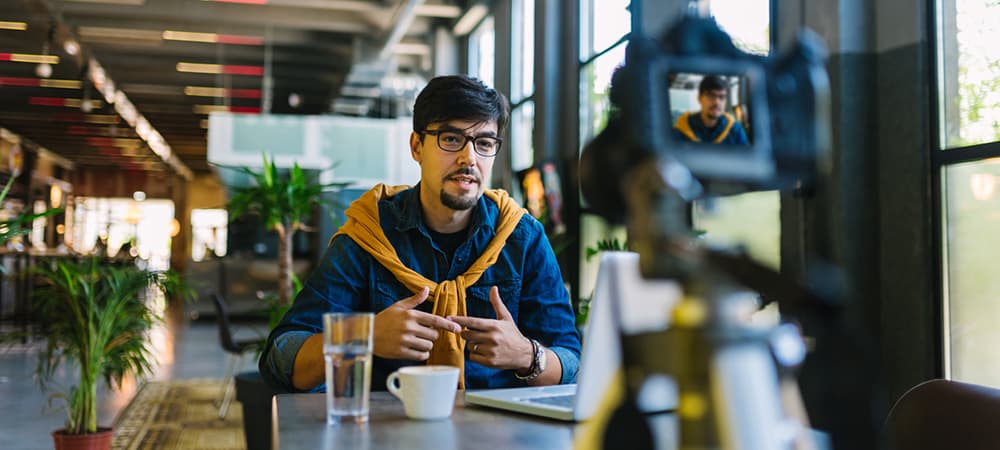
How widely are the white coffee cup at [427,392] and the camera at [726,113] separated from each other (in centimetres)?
63

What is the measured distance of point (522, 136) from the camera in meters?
8.12

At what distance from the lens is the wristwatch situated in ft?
4.83

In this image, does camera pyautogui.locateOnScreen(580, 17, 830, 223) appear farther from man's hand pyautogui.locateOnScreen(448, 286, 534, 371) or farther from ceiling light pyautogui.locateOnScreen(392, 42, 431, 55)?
ceiling light pyautogui.locateOnScreen(392, 42, 431, 55)

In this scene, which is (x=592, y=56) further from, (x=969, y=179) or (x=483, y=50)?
(x=969, y=179)

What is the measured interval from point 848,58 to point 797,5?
46 centimetres

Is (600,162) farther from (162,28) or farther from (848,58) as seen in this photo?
(162,28)

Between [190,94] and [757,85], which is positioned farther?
[190,94]

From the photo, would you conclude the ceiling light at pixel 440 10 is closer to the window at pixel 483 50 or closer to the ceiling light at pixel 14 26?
the window at pixel 483 50

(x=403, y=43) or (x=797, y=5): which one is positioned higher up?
(x=403, y=43)

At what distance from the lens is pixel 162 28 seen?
32.6 feet

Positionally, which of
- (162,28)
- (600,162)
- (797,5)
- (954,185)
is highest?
(162,28)

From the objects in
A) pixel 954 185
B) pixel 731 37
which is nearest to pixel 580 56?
pixel 954 185

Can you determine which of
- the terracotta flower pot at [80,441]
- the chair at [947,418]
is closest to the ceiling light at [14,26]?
the terracotta flower pot at [80,441]

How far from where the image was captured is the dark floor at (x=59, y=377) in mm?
4434
